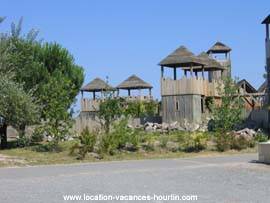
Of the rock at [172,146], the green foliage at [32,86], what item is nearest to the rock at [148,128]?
the green foliage at [32,86]

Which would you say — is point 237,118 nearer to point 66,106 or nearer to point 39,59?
point 66,106

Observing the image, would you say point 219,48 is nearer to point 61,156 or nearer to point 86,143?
point 86,143

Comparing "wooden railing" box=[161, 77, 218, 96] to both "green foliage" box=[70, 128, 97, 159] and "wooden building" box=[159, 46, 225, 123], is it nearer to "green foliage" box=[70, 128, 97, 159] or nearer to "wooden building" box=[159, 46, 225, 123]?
"wooden building" box=[159, 46, 225, 123]

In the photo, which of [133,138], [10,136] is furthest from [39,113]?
[10,136]

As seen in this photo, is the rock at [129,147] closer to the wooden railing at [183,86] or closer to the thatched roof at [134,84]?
the wooden railing at [183,86]

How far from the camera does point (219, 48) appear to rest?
69125mm

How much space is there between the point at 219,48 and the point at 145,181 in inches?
2142

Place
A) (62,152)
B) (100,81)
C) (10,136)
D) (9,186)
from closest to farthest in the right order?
(9,186)
(62,152)
(10,136)
(100,81)

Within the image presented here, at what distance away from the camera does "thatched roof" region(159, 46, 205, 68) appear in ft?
158

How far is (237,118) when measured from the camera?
32.8 m

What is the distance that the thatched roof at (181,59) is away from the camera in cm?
4825

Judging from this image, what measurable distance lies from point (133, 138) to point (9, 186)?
14213mm

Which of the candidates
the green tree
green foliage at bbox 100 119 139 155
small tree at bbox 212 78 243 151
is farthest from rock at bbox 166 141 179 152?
the green tree

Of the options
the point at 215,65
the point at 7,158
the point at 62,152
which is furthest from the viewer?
the point at 215,65
